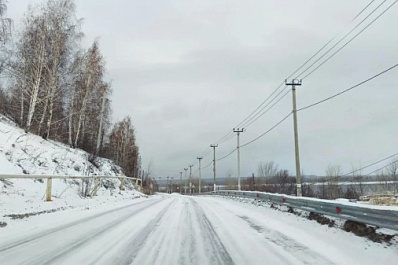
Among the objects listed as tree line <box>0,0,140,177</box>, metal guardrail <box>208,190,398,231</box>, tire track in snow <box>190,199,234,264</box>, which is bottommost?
tire track in snow <box>190,199,234,264</box>

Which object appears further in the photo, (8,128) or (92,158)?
(92,158)

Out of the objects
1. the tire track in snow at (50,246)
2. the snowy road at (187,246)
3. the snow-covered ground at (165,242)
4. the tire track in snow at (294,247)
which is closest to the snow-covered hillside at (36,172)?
the snow-covered ground at (165,242)

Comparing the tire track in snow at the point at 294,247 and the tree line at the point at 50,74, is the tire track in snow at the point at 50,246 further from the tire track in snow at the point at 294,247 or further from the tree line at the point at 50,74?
the tree line at the point at 50,74

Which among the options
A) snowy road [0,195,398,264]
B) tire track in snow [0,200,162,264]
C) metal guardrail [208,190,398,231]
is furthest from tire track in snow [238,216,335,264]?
tire track in snow [0,200,162,264]

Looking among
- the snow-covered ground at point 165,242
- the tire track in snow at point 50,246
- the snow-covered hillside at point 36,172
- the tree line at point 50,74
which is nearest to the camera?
the tire track in snow at point 50,246

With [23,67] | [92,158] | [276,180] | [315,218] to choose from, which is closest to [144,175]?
[276,180]

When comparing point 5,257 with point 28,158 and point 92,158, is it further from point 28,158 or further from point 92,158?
point 92,158

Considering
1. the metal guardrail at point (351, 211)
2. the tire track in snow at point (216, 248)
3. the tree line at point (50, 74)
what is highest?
the tree line at point (50, 74)

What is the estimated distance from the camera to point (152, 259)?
210 inches

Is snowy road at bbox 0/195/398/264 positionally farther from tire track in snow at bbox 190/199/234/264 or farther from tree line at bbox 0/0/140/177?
tree line at bbox 0/0/140/177

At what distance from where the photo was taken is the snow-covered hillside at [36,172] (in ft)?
39.3

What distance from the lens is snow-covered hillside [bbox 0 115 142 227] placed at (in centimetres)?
1198

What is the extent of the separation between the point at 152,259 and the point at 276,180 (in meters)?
86.8

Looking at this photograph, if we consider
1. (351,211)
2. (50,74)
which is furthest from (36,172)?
(351,211)
